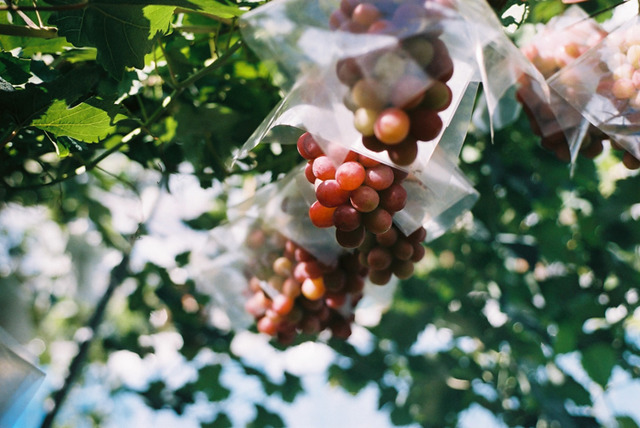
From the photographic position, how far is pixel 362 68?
1.93 ft

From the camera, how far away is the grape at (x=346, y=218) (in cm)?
67

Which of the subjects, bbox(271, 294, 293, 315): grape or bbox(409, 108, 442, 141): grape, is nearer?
bbox(409, 108, 442, 141): grape

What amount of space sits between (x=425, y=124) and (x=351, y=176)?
104 millimetres

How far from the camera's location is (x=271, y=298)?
102 cm

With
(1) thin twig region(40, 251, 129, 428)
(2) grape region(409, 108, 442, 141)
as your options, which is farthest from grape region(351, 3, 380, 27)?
(1) thin twig region(40, 251, 129, 428)

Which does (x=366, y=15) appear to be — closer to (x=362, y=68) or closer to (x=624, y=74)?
(x=362, y=68)

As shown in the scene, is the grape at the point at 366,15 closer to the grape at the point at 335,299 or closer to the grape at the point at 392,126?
the grape at the point at 392,126

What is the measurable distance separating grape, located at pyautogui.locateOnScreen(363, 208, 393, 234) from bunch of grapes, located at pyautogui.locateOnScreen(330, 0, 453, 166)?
8cm

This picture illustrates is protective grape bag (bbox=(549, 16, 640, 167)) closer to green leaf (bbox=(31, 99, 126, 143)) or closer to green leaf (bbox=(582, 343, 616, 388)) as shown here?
green leaf (bbox=(31, 99, 126, 143))

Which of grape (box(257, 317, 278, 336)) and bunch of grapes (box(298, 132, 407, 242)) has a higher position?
bunch of grapes (box(298, 132, 407, 242))

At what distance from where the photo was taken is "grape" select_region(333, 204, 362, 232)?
670 mm

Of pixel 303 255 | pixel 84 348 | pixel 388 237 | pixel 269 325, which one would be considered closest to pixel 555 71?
pixel 388 237

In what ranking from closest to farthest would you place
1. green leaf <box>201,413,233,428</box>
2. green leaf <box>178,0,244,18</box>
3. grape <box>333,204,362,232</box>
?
grape <box>333,204,362,232</box> < green leaf <box>178,0,244,18</box> < green leaf <box>201,413,233,428</box>

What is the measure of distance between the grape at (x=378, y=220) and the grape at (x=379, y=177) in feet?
0.10
